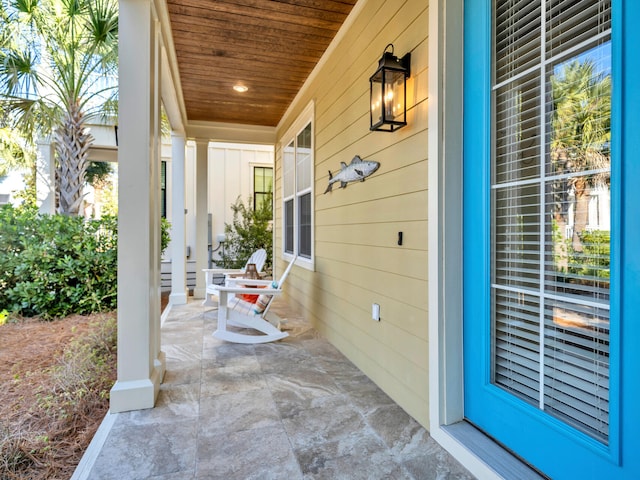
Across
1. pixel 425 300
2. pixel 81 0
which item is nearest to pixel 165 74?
pixel 81 0

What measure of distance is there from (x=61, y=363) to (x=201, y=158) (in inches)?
146

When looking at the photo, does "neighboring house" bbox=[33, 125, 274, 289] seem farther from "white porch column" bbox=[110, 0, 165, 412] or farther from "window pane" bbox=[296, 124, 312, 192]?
"white porch column" bbox=[110, 0, 165, 412]

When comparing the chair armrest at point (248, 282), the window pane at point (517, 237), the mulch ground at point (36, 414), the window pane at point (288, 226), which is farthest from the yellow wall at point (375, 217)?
the mulch ground at point (36, 414)

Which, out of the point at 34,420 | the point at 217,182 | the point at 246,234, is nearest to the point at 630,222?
the point at 34,420

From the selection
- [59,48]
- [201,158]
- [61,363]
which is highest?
[59,48]

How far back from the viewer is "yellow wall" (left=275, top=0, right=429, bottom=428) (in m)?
2.04

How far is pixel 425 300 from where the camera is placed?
6.45 ft

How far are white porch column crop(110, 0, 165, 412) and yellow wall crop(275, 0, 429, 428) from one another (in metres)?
1.47

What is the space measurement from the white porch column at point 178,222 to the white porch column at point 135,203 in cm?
330

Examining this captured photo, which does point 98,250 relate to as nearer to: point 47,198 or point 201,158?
point 201,158

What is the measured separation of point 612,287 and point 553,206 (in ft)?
1.19

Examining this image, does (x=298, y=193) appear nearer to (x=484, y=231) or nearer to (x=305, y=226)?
(x=305, y=226)

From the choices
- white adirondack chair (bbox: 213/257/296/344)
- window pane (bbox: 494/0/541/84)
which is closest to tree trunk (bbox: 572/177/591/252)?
window pane (bbox: 494/0/541/84)

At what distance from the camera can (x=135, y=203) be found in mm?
2230
